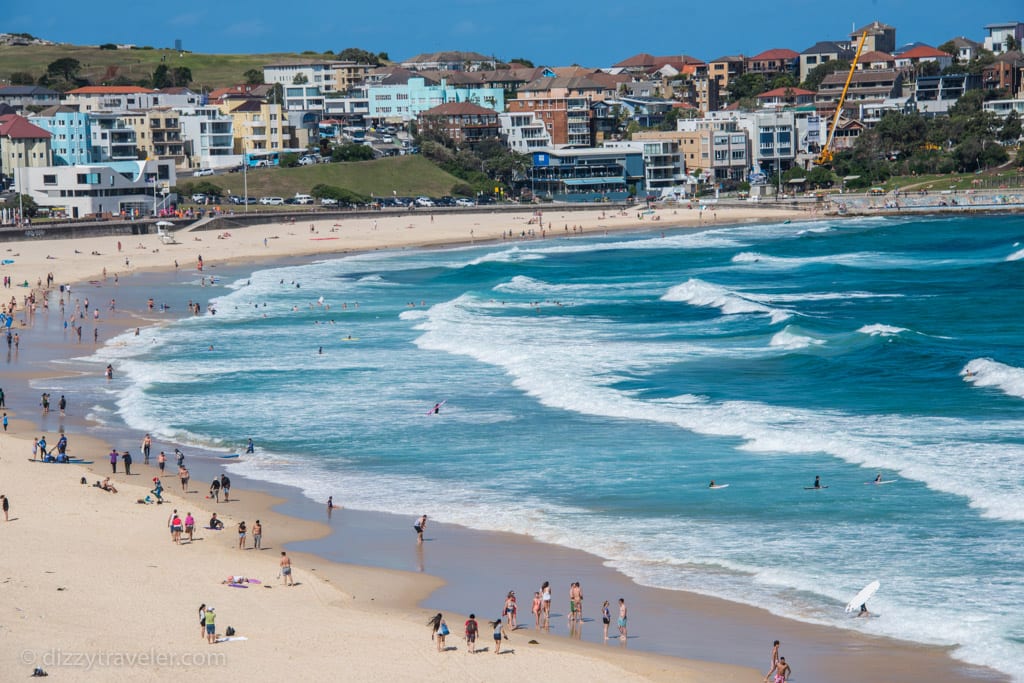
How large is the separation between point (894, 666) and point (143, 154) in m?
119

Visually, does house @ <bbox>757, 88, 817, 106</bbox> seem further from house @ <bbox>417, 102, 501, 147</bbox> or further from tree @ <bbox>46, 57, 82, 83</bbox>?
tree @ <bbox>46, 57, 82, 83</bbox>

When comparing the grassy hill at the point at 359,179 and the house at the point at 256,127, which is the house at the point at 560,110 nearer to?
the grassy hill at the point at 359,179

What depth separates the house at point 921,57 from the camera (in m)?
175

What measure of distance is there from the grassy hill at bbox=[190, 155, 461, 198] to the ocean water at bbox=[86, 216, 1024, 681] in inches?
2241

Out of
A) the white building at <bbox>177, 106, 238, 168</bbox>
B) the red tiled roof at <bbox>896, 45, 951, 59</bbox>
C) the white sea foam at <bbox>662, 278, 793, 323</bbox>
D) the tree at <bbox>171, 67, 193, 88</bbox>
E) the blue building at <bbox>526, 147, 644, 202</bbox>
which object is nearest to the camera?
the white sea foam at <bbox>662, 278, 793, 323</bbox>

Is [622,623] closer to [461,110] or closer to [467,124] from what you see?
[467,124]

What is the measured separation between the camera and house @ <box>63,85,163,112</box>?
148 meters

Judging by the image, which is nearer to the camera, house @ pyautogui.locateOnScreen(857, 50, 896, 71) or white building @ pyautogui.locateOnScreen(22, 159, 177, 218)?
white building @ pyautogui.locateOnScreen(22, 159, 177, 218)

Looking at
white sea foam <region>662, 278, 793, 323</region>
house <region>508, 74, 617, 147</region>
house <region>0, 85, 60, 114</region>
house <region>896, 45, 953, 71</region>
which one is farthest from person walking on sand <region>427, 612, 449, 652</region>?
house <region>896, 45, 953, 71</region>

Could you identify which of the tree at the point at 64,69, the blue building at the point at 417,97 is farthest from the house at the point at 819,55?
the tree at the point at 64,69

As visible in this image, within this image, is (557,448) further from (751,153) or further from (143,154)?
(751,153)

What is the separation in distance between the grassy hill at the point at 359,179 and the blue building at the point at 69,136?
42.4 feet

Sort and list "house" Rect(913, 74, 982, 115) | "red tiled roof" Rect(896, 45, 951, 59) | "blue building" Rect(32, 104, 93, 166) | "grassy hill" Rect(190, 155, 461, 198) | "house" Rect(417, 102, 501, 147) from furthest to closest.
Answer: "red tiled roof" Rect(896, 45, 951, 59), "house" Rect(913, 74, 982, 115), "house" Rect(417, 102, 501, 147), "grassy hill" Rect(190, 155, 461, 198), "blue building" Rect(32, 104, 93, 166)

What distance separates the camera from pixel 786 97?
170m
